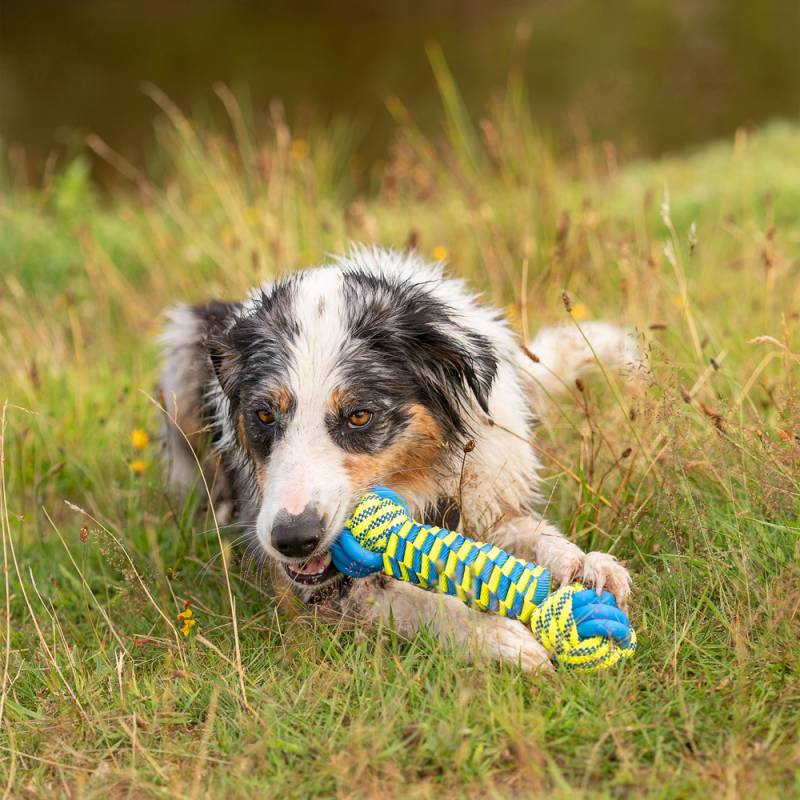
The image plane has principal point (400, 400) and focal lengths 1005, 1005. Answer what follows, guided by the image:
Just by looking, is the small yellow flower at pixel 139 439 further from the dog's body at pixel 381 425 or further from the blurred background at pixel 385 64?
the blurred background at pixel 385 64

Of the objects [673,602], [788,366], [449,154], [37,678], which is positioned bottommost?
[37,678]

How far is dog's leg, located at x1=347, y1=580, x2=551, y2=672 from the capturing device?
2990 millimetres

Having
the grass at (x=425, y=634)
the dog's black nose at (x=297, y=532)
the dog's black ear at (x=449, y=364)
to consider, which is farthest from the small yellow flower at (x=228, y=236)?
the dog's black nose at (x=297, y=532)

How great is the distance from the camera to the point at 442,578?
3.12 m

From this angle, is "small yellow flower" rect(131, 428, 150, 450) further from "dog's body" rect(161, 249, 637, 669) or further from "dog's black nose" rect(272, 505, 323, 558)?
"dog's black nose" rect(272, 505, 323, 558)

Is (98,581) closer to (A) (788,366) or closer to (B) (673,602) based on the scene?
(B) (673,602)

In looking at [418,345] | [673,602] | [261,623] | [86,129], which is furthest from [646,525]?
[86,129]

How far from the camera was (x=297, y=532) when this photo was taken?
9.96 feet

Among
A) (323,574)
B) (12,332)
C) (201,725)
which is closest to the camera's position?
(201,725)

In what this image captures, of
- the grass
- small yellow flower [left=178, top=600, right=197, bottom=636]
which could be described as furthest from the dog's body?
small yellow flower [left=178, top=600, right=197, bottom=636]

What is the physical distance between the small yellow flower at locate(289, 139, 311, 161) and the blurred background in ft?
1.44

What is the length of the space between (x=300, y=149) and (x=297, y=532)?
523cm

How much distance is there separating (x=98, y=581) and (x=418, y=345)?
170cm

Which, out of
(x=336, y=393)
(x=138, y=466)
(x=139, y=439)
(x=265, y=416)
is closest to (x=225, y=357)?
(x=265, y=416)
